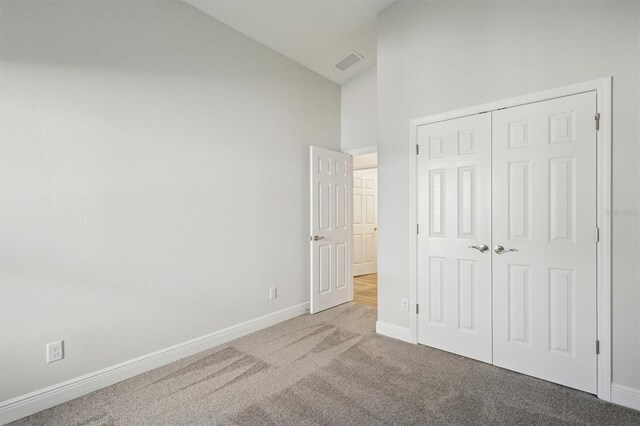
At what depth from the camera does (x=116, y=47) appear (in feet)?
7.86

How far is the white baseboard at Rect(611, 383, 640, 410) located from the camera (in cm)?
202

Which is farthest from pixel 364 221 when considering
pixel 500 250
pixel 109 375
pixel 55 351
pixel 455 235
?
pixel 55 351

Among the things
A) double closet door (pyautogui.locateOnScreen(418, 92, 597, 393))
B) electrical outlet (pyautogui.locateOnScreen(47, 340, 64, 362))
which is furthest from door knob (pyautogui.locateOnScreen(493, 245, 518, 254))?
electrical outlet (pyautogui.locateOnScreen(47, 340, 64, 362))

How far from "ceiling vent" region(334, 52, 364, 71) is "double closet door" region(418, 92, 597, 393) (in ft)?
4.90

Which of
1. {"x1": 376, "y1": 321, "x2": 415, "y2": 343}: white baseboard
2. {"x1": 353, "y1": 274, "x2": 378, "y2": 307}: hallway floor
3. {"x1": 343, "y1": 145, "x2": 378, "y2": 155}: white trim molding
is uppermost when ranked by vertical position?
{"x1": 343, "y1": 145, "x2": 378, "y2": 155}: white trim molding

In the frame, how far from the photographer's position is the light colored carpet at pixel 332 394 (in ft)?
6.41

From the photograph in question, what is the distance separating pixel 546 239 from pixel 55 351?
3509 mm

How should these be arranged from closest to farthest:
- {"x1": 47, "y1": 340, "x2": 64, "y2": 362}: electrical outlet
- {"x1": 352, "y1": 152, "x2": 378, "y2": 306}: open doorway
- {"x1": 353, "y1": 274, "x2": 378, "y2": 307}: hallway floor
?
{"x1": 47, "y1": 340, "x2": 64, "y2": 362}: electrical outlet
{"x1": 353, "y1": 274, "x2": 378, "y2": 307}: hallway floor
{"x1": 352, "y1": 152, "x2": 378, "y2": 306}: open doorway

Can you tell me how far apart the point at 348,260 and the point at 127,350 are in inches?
109

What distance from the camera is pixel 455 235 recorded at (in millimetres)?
2807

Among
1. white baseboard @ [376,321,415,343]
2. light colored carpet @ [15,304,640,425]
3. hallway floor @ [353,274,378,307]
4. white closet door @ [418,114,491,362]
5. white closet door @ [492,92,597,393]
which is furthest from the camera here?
hallway floor @ [353,274,378,307]

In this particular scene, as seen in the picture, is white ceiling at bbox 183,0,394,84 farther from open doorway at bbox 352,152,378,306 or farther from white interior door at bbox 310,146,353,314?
open doorway at bbox 352,152,378,306

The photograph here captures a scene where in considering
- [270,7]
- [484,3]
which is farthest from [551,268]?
[270,7]

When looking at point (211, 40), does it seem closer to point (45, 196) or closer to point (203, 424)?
point (45, 196)
